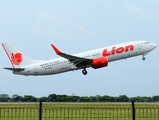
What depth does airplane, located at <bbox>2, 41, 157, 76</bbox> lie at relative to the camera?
48438 millimetres

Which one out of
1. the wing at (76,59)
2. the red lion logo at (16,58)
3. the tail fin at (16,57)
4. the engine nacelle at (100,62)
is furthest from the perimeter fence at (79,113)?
the red lion logo at (16,58)

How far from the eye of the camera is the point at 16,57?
188ft

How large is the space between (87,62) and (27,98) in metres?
9.03

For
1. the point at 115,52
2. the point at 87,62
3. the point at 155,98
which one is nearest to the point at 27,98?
the point at 87,62

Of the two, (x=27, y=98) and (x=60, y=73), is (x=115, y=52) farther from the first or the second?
(x=27, y=98)

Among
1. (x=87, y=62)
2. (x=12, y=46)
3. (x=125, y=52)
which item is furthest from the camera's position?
(x=12, y=46)

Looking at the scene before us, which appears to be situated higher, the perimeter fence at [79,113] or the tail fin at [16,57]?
the tail fin at [16,57]

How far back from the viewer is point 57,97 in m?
50.6

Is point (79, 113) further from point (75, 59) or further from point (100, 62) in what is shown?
point (75, 59)

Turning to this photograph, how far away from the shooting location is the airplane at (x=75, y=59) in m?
48.4

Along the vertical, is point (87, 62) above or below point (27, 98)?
above

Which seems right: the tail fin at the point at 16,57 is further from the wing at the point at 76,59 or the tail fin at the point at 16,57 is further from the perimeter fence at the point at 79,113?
the perimeter fence at the point at 79,113

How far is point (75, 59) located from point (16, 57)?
33.7 feet

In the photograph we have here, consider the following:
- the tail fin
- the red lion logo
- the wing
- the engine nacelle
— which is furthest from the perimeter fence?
the red lion logo
